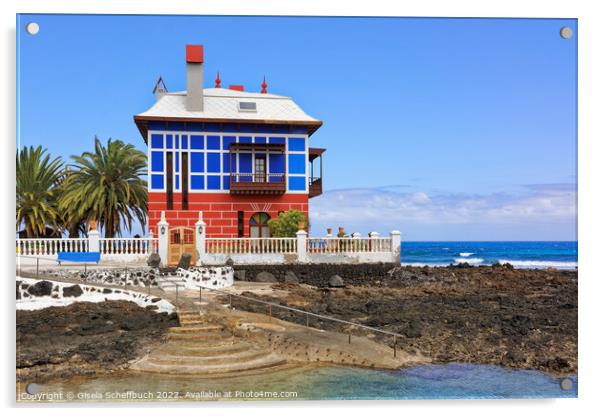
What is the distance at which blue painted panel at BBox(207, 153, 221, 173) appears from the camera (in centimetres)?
2200

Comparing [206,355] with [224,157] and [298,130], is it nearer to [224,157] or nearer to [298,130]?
[224,157]

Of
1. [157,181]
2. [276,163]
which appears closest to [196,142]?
[157,181]

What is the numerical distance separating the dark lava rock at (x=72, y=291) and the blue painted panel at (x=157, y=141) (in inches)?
386

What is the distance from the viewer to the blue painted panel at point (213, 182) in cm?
2206

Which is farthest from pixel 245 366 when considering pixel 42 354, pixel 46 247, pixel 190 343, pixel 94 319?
pixel 46 247

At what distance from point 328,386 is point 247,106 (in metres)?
15.3

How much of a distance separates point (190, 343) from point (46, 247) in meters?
7.95

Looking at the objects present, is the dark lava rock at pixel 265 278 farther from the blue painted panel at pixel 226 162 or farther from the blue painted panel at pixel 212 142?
the blue painted panel at pixel 212 142

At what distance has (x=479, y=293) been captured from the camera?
58.3 ft

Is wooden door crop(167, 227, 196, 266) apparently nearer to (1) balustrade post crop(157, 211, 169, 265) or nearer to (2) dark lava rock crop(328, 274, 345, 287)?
(1) balustrade post crop(157, 211, 169, 265)

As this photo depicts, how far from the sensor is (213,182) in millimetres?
22156

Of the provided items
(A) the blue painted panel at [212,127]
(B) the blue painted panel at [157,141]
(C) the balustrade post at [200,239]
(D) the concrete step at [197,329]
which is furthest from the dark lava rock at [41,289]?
(A) the blue painted panel at [212,127]

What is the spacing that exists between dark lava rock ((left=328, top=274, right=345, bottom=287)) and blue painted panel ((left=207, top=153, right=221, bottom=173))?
6493mm

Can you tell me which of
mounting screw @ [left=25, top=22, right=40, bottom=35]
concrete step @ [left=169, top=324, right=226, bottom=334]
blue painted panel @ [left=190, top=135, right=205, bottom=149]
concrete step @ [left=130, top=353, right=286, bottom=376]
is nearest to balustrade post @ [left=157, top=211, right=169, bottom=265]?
blue painted panel @ [left=190, top=135, right=205, bottom=149]
